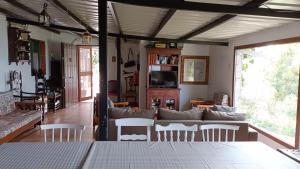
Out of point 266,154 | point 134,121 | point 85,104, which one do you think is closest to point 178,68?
point 85,104

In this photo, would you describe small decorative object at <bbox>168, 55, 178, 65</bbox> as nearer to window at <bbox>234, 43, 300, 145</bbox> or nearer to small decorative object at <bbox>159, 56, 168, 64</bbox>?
small decorative object at <bbox>159, 56, 168, 64</bbox>

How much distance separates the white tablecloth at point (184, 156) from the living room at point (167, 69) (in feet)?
0.34

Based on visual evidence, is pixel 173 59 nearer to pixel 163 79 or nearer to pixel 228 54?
pixel 163 79

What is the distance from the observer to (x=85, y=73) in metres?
9.15

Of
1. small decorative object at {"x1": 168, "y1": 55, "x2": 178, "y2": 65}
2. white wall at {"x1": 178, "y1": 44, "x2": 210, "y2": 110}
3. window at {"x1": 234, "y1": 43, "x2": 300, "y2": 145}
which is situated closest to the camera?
window at {"x1": 234, "y1": 43, "x2": 300, "y2": 145}

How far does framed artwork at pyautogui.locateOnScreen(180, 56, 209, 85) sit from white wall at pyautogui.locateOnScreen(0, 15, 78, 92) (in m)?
4.21

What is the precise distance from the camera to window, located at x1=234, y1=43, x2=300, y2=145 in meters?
3.91

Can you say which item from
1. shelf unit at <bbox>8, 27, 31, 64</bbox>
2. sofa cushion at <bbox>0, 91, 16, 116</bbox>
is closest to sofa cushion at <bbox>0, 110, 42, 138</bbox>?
sofa cushion at <bbox>0, 91, 16, 116</bbox>

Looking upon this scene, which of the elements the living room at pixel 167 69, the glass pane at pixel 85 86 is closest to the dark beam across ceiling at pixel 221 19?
the living room at pixel 167 69

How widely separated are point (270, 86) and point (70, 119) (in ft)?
15.4

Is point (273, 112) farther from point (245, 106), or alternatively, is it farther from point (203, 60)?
point (203, 60)

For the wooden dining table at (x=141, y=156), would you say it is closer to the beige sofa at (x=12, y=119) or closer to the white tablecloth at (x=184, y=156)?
the white tablecloth at (x=184, y=156)

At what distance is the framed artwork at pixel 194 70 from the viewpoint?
7.30 meters

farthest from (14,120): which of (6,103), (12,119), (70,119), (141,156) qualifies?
(141,156)
